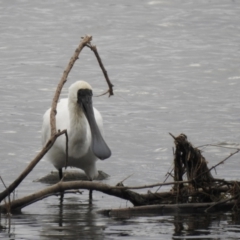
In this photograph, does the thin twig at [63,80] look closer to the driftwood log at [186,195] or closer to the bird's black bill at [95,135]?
the driftwood log at [186,195]

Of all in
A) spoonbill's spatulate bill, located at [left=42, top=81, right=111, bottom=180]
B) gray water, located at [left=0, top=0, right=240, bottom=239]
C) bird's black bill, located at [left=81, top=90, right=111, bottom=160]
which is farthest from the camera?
spoonbill's spatulate bill, located at [left=42, top=81, right=111, bottom=180]

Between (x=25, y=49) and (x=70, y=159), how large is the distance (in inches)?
429

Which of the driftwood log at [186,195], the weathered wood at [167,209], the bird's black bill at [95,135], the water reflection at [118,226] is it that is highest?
the bird's black bill at [95,135]

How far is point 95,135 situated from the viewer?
1030 cm

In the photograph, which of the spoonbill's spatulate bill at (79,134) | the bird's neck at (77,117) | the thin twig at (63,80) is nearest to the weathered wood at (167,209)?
the thin twig at (63,80)

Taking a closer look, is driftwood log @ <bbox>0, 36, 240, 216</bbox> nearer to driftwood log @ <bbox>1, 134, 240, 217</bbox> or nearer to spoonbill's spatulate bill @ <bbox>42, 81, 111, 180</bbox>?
A: driftwood log @ <bbox>1, 134, 240, 217</bbox>

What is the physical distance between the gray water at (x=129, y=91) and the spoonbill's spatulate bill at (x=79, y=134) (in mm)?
374

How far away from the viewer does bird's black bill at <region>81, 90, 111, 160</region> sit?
1001 cm

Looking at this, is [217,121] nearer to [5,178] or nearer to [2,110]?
[2,110]

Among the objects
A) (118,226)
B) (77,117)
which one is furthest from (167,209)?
(77,117)

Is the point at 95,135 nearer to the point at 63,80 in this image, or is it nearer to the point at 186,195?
the point at 186,195

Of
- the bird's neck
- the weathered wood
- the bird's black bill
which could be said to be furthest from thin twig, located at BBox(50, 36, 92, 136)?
the bird's neck

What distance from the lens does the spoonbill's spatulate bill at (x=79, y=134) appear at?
34.0ft

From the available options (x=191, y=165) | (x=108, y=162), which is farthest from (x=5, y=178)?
(x=191, y=165)
